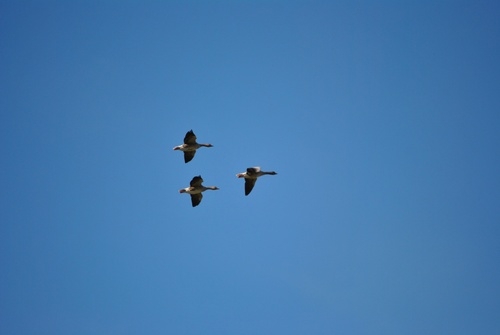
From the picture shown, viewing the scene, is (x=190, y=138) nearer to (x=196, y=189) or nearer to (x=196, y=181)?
(x=196, y=181)

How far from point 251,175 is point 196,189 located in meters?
3.51

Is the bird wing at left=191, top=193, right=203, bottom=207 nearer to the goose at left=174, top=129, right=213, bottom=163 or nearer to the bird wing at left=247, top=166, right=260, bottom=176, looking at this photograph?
the goose at left=174, top=129, right=213, bottom=163

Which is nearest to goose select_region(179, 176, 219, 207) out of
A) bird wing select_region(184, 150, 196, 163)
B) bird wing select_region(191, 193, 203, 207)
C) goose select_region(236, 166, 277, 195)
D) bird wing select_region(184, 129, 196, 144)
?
bird wing select_region(191, 193, 203, 207)

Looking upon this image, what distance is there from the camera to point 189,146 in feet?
181

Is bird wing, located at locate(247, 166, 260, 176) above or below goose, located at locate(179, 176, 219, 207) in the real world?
above

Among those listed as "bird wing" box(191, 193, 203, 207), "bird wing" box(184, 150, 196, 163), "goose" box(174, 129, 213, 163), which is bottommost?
"bird wing" box(191, 193, 203, 207)

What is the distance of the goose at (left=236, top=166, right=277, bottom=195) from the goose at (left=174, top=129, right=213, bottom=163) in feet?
10.4

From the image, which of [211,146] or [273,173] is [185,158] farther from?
[273,173]

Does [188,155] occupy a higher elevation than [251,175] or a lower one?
higher

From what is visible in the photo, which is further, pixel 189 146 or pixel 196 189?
pixel 196 189

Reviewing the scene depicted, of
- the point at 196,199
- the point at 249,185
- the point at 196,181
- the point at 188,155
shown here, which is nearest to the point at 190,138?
the point at 188,155

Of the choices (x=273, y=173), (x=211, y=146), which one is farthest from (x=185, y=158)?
(x=273, y=173)

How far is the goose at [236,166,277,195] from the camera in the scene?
54.0m

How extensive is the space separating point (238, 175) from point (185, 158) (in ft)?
11.5
